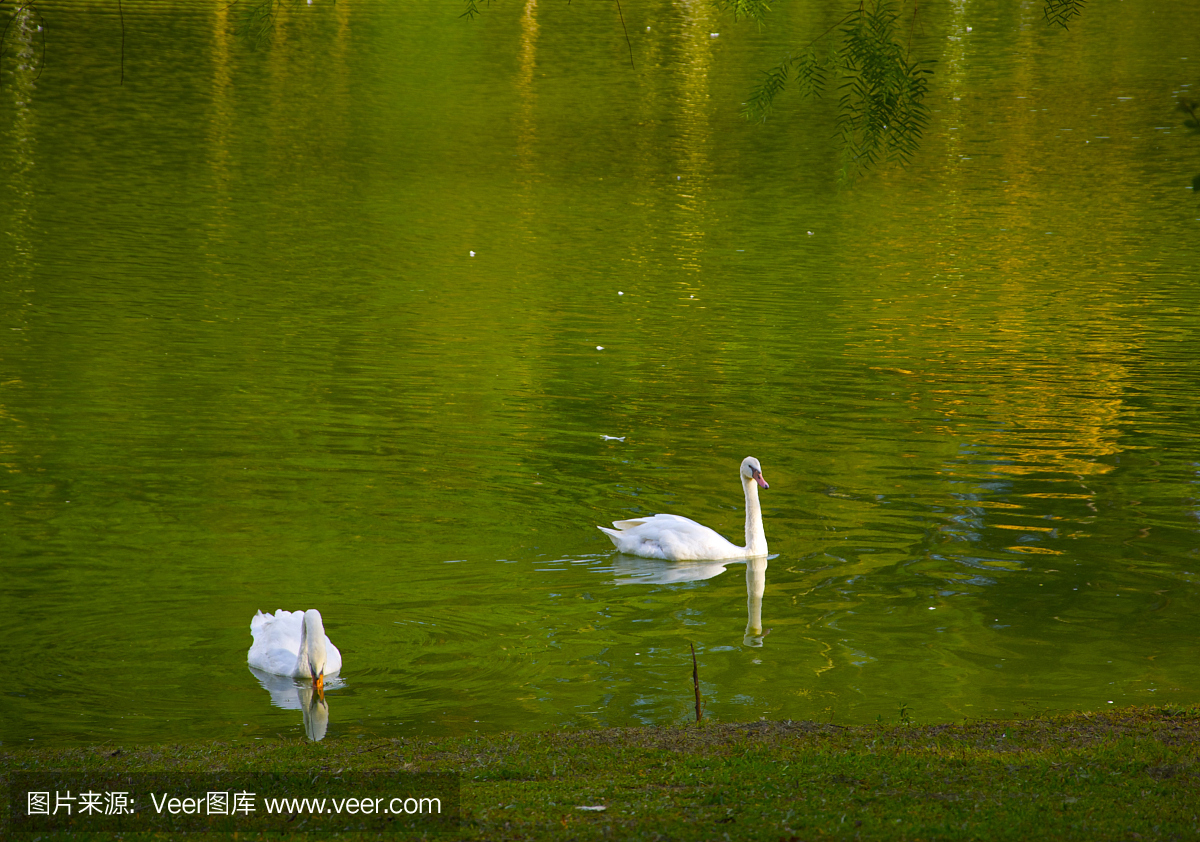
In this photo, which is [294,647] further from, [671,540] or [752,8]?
[752,8]

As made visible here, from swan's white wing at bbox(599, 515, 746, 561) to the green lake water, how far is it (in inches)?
5.4

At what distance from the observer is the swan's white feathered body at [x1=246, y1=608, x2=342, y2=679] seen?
817 centimetres

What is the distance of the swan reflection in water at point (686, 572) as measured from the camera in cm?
1038

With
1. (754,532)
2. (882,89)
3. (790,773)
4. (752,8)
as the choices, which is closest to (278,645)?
(790,773)

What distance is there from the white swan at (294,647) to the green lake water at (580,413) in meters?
0.18

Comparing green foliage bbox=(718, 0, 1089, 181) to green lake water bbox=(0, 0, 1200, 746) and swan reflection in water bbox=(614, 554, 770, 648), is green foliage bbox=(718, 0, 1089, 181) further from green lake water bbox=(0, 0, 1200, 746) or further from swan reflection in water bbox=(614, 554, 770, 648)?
swan reflection in water bbox=(614, 554, 770, 648)

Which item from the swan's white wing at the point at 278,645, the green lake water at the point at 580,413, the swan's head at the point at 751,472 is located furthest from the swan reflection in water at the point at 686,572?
the swan's white wing at the point at 278,645

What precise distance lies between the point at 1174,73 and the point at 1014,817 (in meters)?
40.0

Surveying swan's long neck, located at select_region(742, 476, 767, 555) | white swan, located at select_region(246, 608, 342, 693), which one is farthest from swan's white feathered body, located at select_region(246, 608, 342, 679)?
swan's long neck, located at select_region(742, 476, 767, 555)

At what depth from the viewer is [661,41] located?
155 ft

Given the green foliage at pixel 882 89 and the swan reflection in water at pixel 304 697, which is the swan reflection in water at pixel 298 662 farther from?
the green foliage at pixel 882 89

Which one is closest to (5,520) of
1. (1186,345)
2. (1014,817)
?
(1014,817)

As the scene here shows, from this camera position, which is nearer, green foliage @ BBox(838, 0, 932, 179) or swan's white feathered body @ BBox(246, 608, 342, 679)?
green foliage @ BBox(838, 0, 932, 179)

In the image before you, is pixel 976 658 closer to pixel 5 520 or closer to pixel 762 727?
pixel 762 727
